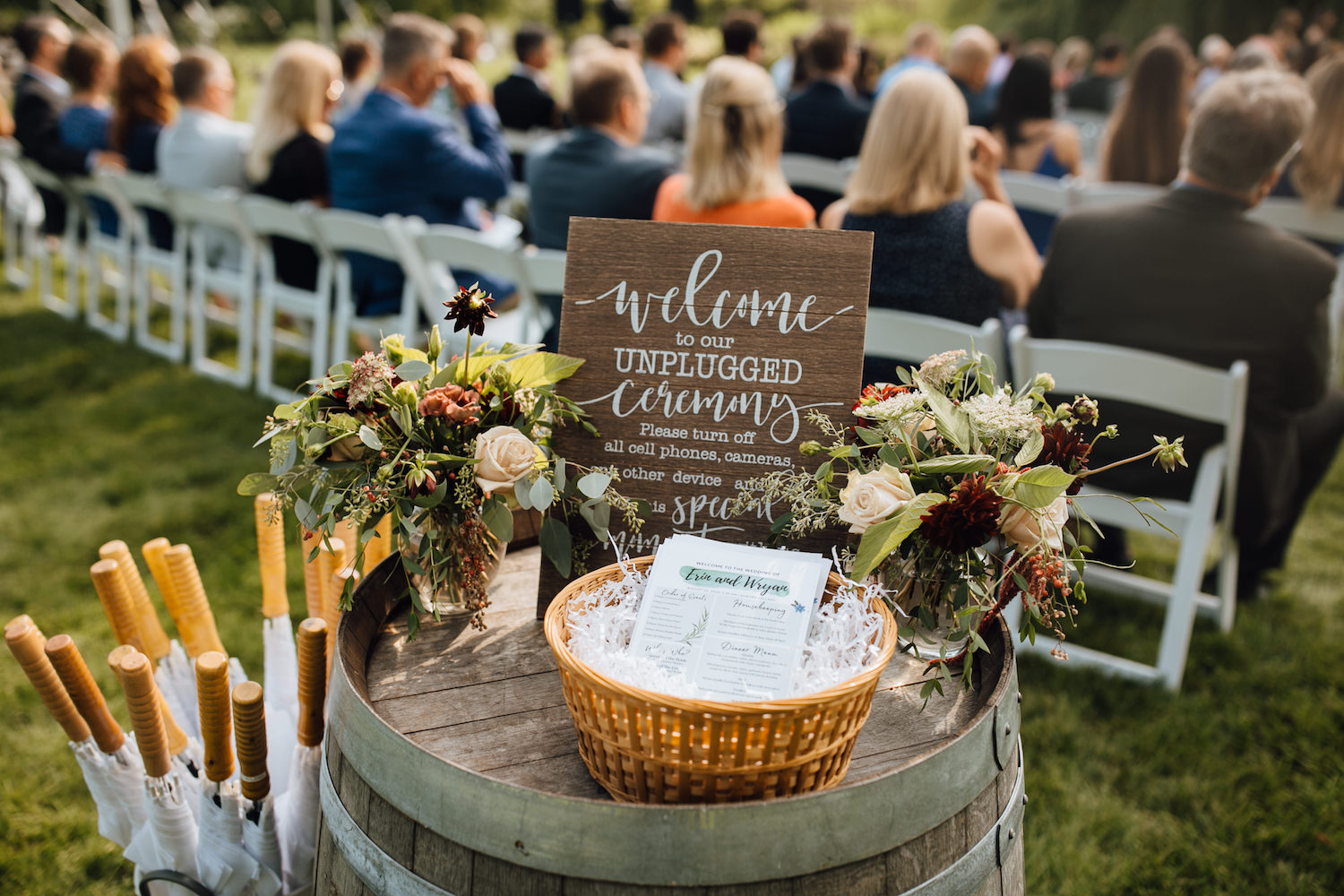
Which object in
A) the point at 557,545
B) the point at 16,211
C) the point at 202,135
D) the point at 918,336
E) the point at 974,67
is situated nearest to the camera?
the point at 557,545

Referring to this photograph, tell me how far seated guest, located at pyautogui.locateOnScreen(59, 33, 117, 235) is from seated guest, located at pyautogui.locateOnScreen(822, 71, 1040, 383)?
4.86 m

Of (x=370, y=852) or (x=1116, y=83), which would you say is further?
(x=1116, y=83)

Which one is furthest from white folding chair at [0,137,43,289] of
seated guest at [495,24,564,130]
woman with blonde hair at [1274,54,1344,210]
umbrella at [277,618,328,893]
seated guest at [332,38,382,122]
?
woman with blonde hair at [1274,54,1344,210]

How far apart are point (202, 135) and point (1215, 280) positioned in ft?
14.8

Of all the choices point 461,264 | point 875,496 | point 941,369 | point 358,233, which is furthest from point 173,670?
point 358,233

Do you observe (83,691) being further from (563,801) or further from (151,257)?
(151,257)

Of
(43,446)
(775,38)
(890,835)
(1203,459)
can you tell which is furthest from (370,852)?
(775,38)

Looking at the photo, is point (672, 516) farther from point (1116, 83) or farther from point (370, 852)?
point (1116, 83)

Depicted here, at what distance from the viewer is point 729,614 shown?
103cm

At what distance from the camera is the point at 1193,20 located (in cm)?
1866

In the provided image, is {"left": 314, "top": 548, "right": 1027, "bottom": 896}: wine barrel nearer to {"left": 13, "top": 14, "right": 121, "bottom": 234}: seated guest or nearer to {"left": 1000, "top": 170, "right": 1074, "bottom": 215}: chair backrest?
{"left": 1000, "top": 170, "right": 1074, "bottom": 215}: chair backrest

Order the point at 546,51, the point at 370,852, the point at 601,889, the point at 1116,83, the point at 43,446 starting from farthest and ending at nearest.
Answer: the point at 1116,83, the point at 546,51, the point at 43,446, the point at 370,852, the point at 601,889

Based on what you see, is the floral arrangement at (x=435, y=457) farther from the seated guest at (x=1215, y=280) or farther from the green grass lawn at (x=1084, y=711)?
the seated guest at (x=1215, y=280)

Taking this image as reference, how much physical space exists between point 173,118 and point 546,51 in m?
2.78
